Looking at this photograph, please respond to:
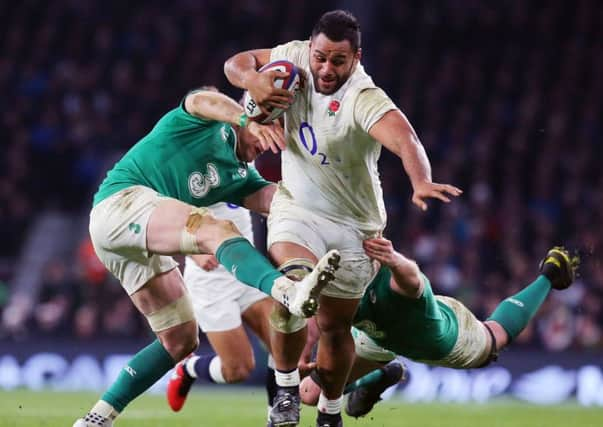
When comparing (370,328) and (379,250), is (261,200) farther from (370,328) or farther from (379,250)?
(379,250)

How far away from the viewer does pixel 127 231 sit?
21.9ft

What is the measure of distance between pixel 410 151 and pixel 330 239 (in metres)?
0.97

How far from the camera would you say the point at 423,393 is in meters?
13.2

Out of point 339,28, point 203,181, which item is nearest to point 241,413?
point 203,181

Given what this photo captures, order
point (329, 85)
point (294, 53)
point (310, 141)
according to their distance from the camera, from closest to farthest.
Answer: point (329, 85), point (310, 141), point (294, 53)

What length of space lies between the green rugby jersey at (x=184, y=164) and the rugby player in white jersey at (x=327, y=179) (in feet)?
1.83

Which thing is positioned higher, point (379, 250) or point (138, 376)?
point (379, 250)

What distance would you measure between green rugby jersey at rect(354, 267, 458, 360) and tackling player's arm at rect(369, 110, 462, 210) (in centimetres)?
106

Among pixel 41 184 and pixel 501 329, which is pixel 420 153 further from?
pixel 41 184

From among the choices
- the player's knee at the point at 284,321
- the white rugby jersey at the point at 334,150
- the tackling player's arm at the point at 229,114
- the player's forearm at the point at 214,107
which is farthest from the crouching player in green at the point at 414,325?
the player's forearm at the point at 214,107

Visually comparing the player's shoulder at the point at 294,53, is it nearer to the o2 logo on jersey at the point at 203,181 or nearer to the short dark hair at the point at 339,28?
the short dark hair at the point at 339,28

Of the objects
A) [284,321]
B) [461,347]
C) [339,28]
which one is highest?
[339,28]

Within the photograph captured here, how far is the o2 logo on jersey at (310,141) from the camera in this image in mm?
6750

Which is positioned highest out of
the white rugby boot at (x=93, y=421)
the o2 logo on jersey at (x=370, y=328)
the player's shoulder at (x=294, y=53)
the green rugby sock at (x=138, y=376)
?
the player's shoulder at (x=294, y=53)
